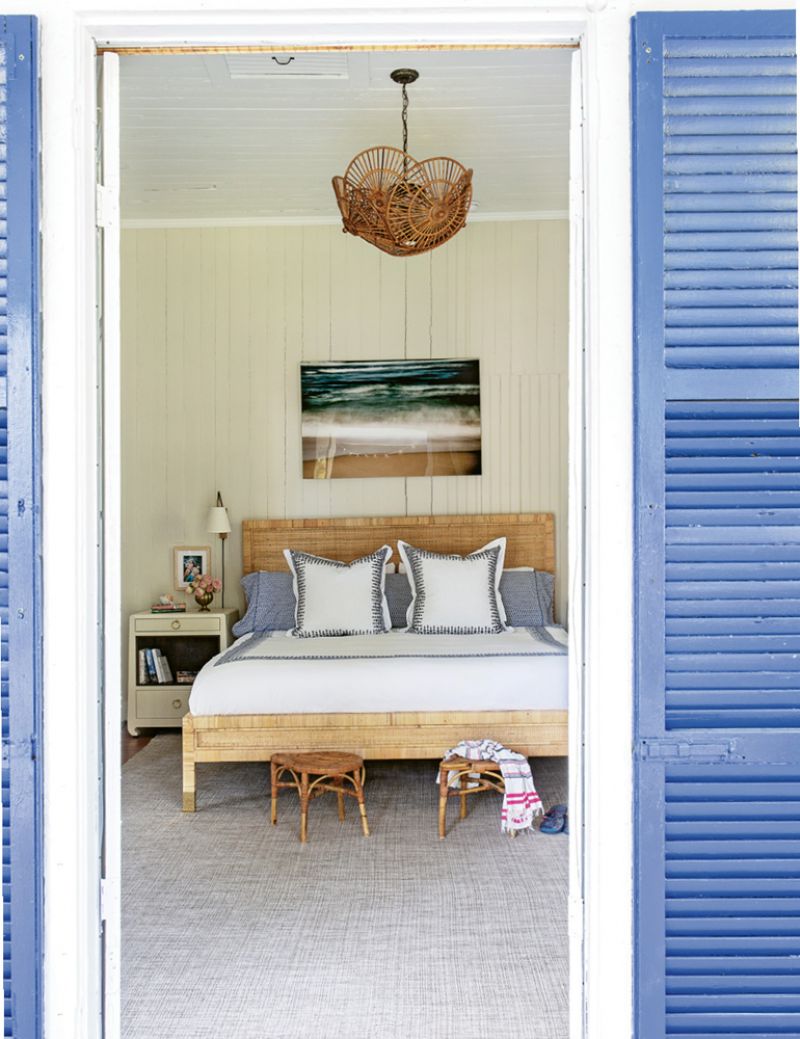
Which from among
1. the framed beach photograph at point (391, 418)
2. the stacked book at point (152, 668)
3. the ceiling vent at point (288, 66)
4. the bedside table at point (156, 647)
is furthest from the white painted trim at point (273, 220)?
the stacked book at point (152, 668)

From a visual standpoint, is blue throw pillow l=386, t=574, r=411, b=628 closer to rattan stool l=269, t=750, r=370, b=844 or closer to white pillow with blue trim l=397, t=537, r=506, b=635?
white pillow with blue trim l=397, t=537, r=506, b=635

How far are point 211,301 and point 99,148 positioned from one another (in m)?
4.12

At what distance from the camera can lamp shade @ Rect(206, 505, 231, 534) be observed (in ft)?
19.4

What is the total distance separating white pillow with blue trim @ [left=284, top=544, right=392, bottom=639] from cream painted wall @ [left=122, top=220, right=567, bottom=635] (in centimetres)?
68

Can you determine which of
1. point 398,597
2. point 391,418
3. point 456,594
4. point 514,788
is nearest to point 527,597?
point 456,594

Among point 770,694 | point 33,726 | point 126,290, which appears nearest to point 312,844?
point 33,726

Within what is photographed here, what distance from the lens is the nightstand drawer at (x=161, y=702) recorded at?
571 centimetres

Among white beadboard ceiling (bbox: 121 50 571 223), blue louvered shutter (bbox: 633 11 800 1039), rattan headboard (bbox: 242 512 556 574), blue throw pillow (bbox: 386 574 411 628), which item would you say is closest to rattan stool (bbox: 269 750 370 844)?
blue throw pillow (bbox: 386 574 411 628)

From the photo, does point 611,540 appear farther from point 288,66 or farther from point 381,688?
point 288,66

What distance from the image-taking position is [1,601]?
195 centimetres

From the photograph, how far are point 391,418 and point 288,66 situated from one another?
260 centimetres

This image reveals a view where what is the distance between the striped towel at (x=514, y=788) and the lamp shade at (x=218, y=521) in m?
2.51

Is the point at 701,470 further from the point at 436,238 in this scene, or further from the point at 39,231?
the point at 436,238

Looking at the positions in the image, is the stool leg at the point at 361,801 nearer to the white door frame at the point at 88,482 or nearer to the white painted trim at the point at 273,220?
the white door frame at the point at 88,482
